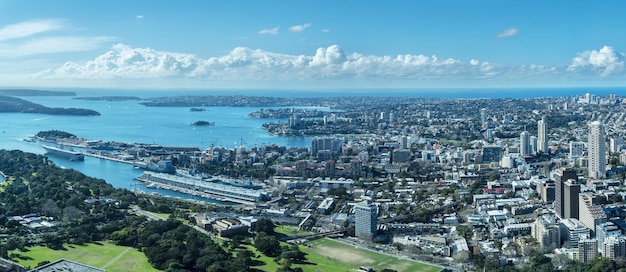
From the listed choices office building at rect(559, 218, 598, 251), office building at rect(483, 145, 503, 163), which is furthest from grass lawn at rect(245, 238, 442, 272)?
office building at rect(483, 145, 503, 163)

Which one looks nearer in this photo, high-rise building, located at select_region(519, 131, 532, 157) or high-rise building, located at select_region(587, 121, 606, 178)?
high-rise building, located at select_region(587, 121, 606, 178)

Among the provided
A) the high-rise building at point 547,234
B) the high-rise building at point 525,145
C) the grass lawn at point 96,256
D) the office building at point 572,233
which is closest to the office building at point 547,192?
the office building at point 572,233

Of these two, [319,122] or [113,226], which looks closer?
[113,226]

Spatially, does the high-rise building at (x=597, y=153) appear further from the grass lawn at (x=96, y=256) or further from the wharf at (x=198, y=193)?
the grass lawn at (x=96, y=256)

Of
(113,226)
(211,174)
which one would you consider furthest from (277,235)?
(211,174)

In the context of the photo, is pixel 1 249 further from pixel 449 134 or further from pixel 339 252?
pixel 449 134

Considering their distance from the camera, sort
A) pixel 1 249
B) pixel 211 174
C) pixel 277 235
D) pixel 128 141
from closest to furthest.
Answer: pixel 1 249
pixel 277 235
pixel 211 174
pixel 128 141

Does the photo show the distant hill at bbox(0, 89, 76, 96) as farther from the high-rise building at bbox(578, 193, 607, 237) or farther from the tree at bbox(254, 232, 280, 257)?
the high-rise building at bbox(578, 193, 607, 237)
